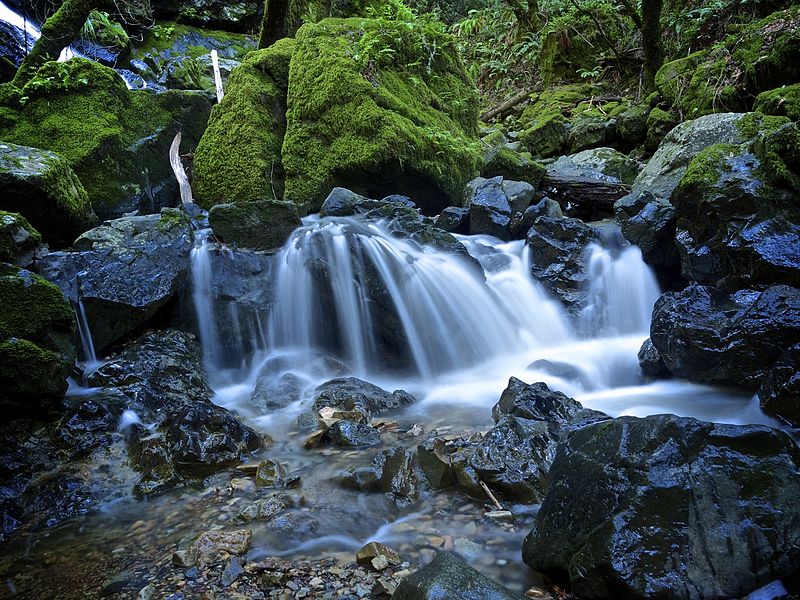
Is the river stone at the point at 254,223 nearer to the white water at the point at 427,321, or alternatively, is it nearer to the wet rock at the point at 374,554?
the white water at the point at 427,321

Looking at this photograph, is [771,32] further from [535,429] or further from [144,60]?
[144,60]

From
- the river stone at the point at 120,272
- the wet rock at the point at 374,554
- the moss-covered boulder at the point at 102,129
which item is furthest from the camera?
the moss-covered boulder at the point at 102,129

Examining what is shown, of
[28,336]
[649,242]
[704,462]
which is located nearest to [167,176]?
[28,336]

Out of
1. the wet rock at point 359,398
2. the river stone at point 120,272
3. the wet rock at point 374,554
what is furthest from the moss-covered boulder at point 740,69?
the wet rock at point 374,554

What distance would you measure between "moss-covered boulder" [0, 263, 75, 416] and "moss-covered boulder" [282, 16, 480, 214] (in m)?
4.26

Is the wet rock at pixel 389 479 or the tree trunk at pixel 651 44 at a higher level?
the tree trunk at pixel 651 44

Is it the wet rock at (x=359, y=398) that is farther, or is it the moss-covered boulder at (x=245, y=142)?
the moss-covered boulder at (x=245, y=142)

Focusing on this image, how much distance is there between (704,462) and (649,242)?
4.92 m

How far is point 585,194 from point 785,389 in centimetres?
579

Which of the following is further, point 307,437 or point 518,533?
point 307,437

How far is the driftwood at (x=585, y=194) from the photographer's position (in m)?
8.42

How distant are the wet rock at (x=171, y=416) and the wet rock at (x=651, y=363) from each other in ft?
12.0

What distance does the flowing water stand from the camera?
4.16 m

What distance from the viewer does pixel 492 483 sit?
9.05 feet
